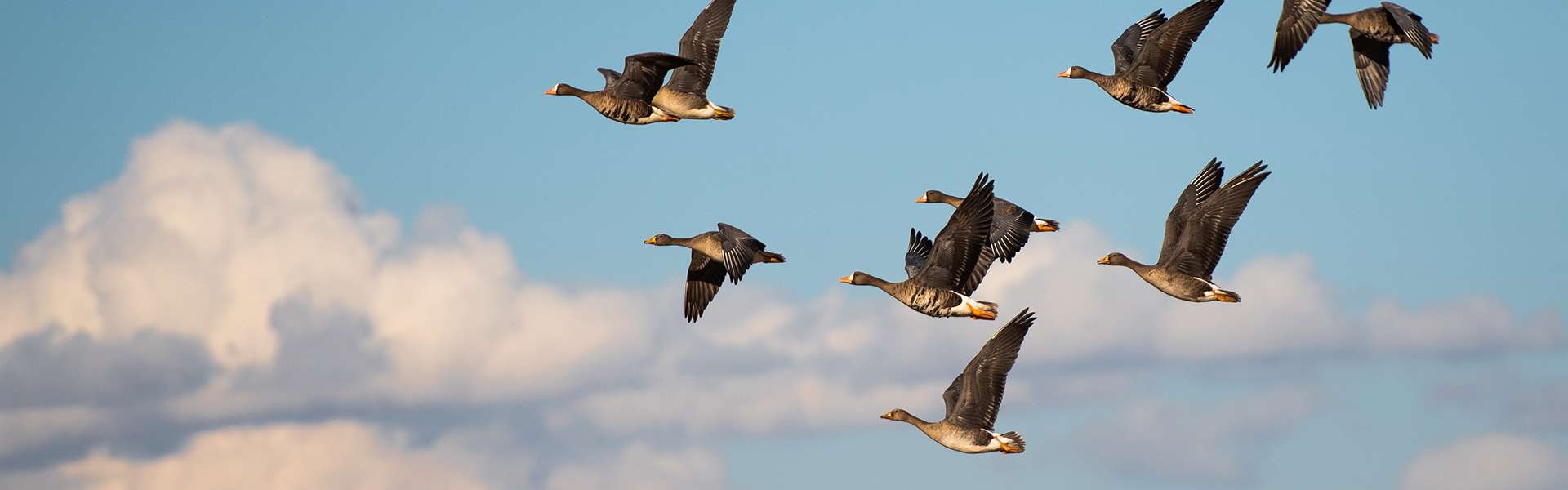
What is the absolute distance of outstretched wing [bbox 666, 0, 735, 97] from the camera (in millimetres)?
39250

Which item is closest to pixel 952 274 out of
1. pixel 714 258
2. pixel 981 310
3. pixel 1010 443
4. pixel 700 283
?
pixel 981 310

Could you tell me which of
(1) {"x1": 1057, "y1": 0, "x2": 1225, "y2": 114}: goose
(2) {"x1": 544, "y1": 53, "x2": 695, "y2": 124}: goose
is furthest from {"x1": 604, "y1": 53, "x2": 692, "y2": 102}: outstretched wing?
(1) {"x1": 1057, "y1": 0, "x2": 1225, "y2": 114}: goose

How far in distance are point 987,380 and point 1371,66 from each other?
10.2 meters

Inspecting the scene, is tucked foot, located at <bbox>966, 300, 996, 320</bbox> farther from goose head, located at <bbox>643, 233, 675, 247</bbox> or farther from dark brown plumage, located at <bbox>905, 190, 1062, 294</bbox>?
goose head, located at <bbox>643, 233, 675, 247</bbox>

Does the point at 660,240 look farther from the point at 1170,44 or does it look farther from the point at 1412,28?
the point at 1412,28

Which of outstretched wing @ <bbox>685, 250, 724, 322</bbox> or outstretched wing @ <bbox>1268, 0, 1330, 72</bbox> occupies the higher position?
outstretched wing @ <bbox>1268, 0, 1330, 72</bbox>

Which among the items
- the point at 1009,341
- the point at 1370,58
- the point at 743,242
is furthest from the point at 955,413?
the point at 1370,58

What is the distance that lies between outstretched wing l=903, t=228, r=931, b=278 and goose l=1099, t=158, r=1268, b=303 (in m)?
5.10

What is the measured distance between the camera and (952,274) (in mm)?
33375

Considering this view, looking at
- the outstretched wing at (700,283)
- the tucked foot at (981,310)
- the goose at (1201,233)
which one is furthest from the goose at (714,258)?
the goose at (1201,233)

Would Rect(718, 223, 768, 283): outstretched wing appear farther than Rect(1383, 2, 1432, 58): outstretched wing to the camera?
Yes

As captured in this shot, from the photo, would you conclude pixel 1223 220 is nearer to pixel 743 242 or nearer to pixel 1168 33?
pixel 1168 33

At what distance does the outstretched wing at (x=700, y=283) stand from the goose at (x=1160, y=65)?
27.8 ft

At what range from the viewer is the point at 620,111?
3831cm
